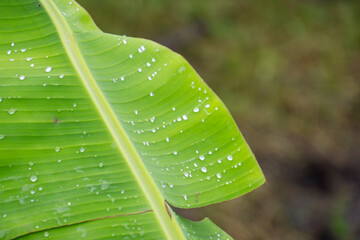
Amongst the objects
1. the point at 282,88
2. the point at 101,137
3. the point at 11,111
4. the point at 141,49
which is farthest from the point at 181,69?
the point at 282,88

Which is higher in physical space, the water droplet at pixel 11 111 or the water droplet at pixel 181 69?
the water droplet at pixel 11 111

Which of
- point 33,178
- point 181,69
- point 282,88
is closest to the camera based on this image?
point 33,178

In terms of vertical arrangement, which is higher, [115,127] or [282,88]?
[115,127]

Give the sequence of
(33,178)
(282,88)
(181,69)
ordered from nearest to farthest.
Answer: (33,178) → (181,69) → (282,88)

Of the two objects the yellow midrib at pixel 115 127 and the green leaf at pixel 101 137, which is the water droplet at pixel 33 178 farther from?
the yellow midrib at pixel 115 127

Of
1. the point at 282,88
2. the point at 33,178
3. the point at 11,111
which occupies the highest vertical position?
the point at 11,111

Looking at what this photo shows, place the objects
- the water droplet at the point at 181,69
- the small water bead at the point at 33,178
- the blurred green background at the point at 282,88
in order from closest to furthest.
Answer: the small water bead at the point at 33,178, the water droplet at the point at 181,69, the blurred green background at the point at 282,88

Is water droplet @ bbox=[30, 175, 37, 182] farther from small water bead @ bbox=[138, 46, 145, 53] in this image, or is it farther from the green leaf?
small water bead @ bbox=[138, 46, 145, 53]

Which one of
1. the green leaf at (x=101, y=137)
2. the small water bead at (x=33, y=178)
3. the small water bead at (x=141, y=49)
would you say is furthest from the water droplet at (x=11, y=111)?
the small water bead at (x=141, y=49)

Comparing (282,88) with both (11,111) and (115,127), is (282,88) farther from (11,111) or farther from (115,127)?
(11,111)
